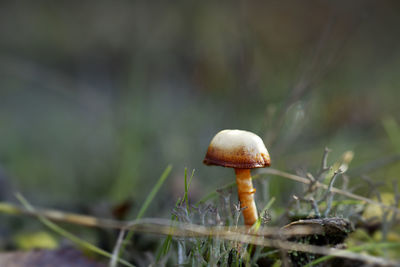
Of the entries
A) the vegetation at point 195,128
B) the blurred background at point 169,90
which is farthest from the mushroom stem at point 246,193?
the blurred background at point 169,90

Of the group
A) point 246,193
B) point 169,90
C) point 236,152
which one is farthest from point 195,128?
point 236,152

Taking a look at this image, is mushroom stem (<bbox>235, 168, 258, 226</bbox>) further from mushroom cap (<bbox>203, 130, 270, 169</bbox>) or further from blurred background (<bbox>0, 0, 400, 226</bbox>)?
blurred background (<bbox>0, 0, 400, 226</bbox>)

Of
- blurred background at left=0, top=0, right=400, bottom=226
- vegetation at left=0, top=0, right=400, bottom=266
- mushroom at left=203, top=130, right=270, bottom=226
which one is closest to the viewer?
mushroom at left=203, top=130, right=270, bottom=226

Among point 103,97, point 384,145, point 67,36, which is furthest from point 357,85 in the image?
point 67,36

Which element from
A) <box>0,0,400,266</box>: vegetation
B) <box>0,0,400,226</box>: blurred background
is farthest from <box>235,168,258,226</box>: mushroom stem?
<box>0,0,400,226</box>: blurred background

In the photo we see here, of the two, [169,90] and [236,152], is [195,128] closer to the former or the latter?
[169,90]

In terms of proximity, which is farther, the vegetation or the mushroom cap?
the vegetation
